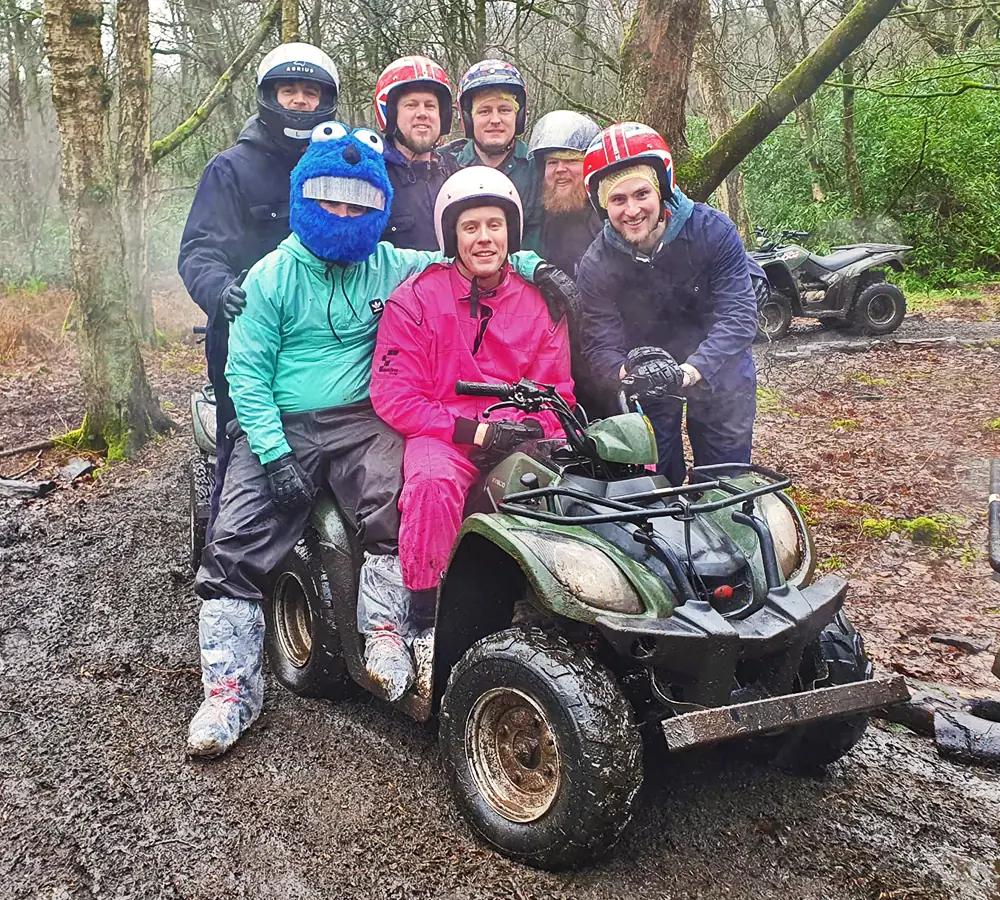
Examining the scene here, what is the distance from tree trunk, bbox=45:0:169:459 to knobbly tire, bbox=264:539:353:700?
455cm

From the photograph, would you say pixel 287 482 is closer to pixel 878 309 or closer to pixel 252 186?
pixel 252 186

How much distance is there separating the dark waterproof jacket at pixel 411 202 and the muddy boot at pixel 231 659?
6.68ft

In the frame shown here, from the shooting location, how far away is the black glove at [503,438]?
11.1 ft

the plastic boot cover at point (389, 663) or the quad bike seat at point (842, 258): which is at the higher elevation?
the quad bike seat at point (842, 258)

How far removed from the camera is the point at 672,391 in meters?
3.76

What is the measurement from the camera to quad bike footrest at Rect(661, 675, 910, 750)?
243 centimetres

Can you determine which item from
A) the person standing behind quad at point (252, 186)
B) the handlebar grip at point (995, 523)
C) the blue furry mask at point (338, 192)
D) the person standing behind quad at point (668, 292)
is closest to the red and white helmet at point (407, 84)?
the person standing behind quad at point (252, 186)

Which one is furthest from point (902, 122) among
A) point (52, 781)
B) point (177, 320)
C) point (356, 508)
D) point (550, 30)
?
point (52, 781)

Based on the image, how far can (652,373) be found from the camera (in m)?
3.52

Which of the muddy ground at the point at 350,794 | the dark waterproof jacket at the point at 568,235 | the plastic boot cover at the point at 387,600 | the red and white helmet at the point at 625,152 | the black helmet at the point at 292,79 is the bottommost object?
the muddy ground at the point at 350,794

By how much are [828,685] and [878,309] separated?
34.5ft

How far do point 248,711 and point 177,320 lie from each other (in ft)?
43.6

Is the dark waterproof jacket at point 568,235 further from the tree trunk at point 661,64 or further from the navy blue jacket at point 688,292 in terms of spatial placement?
the tree trunk at point 661,64

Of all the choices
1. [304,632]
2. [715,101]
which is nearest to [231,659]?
[304,632]
